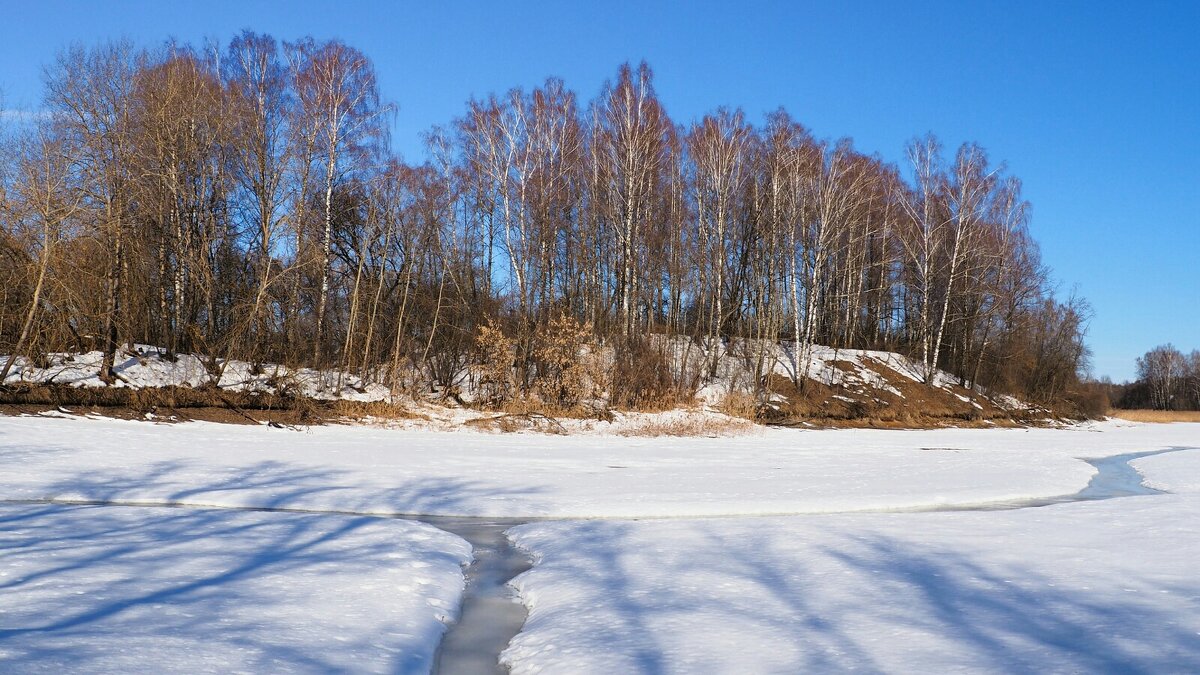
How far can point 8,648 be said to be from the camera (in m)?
4.07

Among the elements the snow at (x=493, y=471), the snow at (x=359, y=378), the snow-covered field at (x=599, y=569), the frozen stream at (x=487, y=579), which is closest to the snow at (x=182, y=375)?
the snow at (x=359, y=378)

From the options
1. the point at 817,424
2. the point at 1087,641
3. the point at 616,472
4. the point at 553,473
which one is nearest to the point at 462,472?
the point at 553,473

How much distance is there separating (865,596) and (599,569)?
2.34 metres

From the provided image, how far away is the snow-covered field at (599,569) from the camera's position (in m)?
Result: 4.57

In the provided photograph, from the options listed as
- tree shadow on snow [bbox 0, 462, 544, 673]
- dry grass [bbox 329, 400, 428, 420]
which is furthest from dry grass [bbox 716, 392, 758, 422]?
tree shadow on snow [bbox 0, 462, 544, 673]

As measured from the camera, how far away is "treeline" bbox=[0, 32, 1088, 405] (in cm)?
1972

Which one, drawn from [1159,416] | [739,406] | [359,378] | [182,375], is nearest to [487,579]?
[182,375]

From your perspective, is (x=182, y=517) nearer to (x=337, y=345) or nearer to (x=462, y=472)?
(x=462, y=472)

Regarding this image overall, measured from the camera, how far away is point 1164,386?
81250 millimetres

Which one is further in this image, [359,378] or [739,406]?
[739,406]

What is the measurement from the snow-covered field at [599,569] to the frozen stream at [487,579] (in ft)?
0.58

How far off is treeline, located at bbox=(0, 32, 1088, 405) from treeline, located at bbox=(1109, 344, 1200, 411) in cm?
5203

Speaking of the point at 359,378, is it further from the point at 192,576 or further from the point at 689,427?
the point at 192,576

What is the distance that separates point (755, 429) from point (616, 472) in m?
10.3
